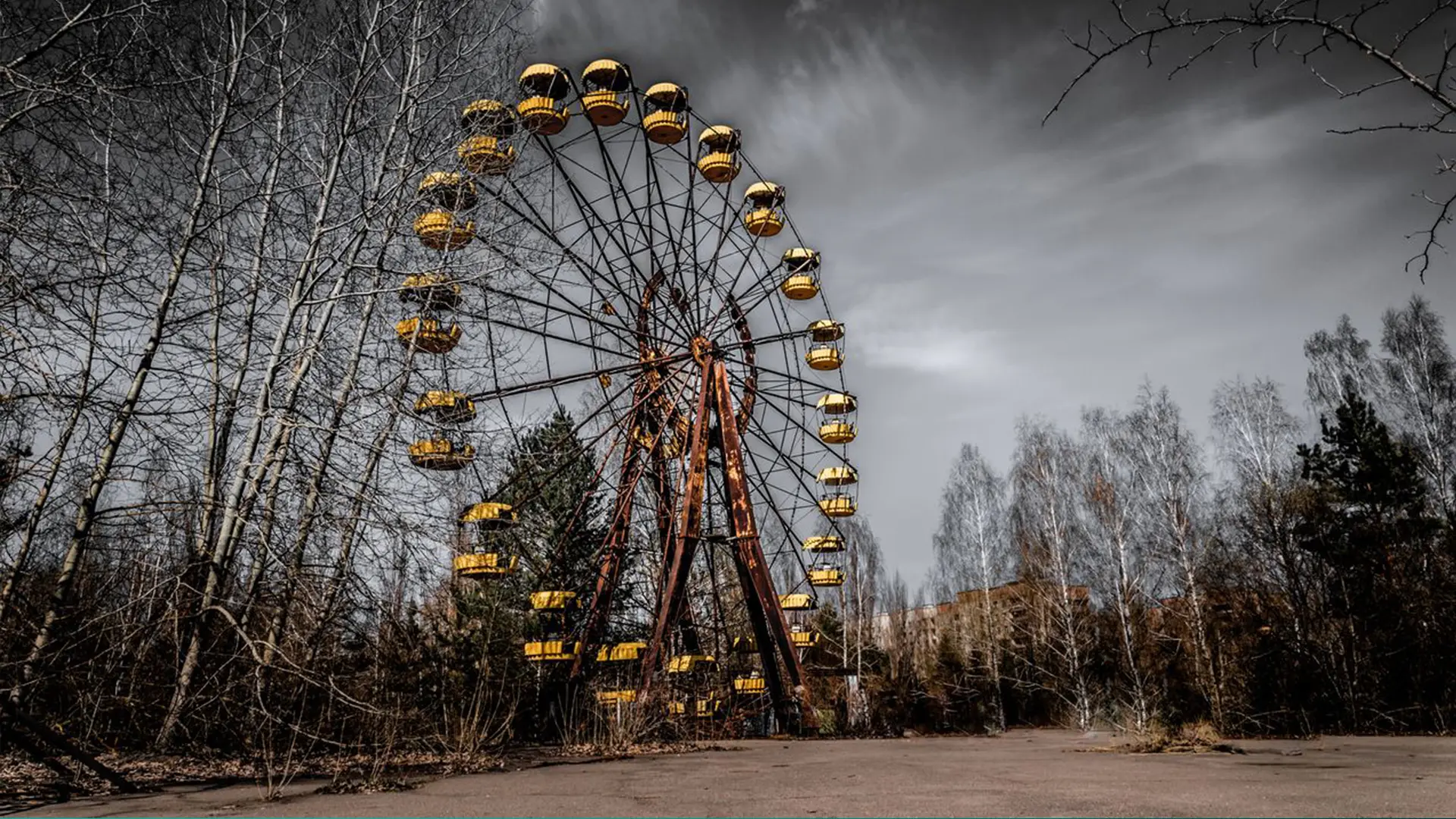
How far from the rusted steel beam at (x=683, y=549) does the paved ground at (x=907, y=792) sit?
14.1 ft

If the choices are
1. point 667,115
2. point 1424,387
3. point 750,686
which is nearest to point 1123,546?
point 1424,387

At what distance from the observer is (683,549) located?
514 inches

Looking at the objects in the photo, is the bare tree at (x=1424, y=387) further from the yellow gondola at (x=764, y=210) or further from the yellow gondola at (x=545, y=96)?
the yellow gondola at (x=545, y=96)

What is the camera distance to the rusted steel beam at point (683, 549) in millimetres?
12102

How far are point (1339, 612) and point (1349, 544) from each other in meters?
1.74

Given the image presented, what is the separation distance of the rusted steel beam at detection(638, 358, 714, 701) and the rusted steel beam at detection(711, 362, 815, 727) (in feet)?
1.69

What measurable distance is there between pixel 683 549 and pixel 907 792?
8358mm

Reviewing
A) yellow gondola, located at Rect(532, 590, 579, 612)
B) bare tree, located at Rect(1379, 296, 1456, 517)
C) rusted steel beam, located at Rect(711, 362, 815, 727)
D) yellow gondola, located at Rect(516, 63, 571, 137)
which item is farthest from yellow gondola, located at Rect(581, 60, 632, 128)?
bare tree, located at Rect(1379, 296, 1456, 517)

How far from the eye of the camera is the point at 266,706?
633 centimetres

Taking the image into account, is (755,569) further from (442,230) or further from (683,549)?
(442,230)

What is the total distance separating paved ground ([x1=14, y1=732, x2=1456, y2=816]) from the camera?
3947 mm

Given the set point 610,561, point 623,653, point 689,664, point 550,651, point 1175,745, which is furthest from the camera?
point 610,561

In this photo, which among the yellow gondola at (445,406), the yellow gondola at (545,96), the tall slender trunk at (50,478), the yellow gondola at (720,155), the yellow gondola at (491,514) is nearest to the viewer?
the tall slender trunk at (50,478)

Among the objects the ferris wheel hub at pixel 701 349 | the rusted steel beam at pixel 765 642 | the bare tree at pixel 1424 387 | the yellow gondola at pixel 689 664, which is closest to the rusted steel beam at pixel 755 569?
the rusted steel beam at pixel 765 642
